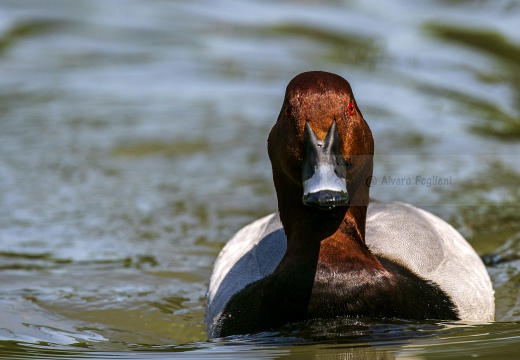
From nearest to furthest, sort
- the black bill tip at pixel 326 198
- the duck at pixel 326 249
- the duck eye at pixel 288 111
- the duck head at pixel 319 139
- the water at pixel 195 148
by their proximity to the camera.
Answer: the black bill tip at pixel 326 198 < the duck head at pixel 319 139 < the duck at pixel 326 249 < the duck eye at pixel 288 111 < the water at pixel 195 148

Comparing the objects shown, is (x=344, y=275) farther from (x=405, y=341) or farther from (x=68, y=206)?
(x=68, y=206)

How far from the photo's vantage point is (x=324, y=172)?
434 centimetres

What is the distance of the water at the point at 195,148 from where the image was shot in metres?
5.88

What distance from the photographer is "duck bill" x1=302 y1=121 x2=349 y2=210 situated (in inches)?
166

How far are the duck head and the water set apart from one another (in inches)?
29.3

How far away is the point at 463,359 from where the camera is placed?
4.38 meters

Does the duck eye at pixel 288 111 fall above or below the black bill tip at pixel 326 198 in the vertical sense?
above

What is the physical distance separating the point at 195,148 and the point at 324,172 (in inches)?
253

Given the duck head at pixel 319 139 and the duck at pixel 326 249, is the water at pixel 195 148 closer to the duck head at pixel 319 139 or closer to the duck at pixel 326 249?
the duck at pixel 326 249

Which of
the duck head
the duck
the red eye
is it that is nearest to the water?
the duck

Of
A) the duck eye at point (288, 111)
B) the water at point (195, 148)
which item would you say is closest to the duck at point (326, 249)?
the duck eye at point (288, 111)

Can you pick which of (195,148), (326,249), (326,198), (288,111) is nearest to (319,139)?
(288,111)

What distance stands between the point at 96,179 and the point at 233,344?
17.1 feet

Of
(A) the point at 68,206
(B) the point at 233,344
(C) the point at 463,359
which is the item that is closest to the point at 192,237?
(A) the point at 68,206
